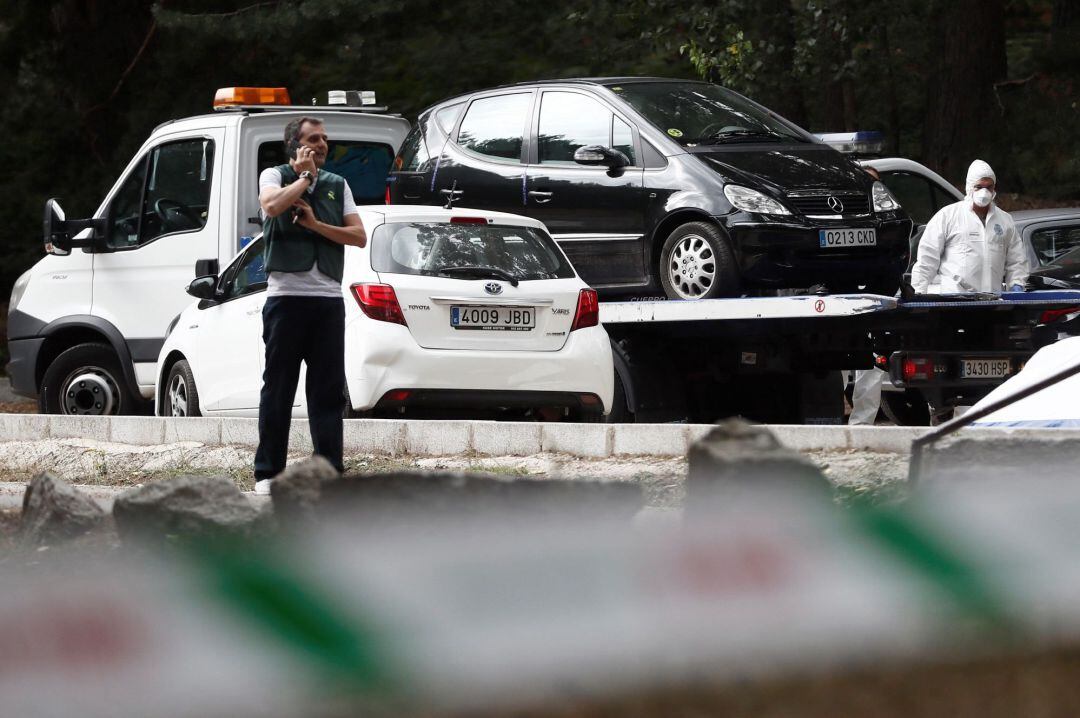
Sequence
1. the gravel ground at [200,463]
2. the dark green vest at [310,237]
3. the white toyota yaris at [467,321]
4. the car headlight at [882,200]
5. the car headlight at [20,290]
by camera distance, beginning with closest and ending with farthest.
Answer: the dark green vest at [310,237], the gravel ground at [200,463], the white toyota yaris at [467,321], the car headlight at [882,200], the car headlight at [20,290]

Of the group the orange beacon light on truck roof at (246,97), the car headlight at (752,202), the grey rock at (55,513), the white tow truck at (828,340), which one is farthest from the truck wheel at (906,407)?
the grey rock at (55,513)

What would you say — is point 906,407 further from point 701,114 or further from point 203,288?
point 203,288

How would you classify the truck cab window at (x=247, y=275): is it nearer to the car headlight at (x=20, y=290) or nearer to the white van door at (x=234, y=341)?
the white van door at (x=234, y=341)

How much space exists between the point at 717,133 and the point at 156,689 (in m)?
8.33

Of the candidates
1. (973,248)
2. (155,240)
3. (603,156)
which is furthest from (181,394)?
(973,248)

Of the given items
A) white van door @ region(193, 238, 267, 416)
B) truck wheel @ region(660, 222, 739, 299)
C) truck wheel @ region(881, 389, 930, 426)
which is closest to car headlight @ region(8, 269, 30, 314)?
white van door @ region(193, 238, 267, 416)

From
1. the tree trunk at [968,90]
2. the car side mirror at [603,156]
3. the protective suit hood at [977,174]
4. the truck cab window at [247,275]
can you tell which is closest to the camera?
the car side mirror at [603,156]

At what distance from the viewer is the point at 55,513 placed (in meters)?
4.18

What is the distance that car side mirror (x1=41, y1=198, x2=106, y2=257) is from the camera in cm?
1280

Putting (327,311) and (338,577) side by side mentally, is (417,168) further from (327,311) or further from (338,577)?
(338,577)

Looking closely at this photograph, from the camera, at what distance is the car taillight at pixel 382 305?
31.8 feet

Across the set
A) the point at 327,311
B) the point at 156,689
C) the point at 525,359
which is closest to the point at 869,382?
the point at 525,359

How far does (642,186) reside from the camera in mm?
10383

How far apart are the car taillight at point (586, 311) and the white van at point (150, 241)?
10.8 ft
